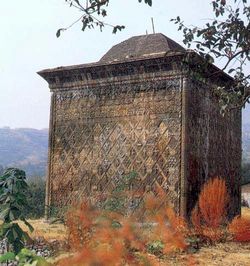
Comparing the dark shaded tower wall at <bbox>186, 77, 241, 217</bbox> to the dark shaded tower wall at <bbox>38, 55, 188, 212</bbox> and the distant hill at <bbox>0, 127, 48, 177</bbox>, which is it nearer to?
the dark shaded tower wall at <bbox>38, 55, 188, 212</bbox>

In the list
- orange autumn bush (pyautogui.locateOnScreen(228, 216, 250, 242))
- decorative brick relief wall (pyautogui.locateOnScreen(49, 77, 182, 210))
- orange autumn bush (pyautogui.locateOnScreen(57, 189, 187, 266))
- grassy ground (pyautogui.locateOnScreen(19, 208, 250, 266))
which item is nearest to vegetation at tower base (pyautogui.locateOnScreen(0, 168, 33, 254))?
orange autumn bush (pyautogui.locateOnScreen(57, 189, 187, 266))

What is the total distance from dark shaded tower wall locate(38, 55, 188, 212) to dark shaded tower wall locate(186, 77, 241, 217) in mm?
383

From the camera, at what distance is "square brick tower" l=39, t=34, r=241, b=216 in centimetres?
1188

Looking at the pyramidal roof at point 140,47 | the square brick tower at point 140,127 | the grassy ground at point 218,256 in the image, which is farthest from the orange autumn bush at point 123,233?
the pyramidal roof at point 140,47

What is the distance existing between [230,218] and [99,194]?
4.22m

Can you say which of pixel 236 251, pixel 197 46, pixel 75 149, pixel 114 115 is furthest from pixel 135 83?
pixel 197 46

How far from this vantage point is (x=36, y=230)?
483 inches

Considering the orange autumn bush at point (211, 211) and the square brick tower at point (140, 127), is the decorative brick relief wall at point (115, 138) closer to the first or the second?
the square brick tower at point (140, 127)

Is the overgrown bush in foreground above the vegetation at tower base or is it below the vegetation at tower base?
below

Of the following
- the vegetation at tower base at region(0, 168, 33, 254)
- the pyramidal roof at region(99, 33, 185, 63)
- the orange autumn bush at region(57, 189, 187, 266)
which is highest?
the pyramidal roof at region(99, 33, 185, 63)

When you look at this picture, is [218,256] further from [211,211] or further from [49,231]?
[49,231]

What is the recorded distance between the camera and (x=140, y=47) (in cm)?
1384

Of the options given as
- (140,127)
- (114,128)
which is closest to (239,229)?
(140,127)

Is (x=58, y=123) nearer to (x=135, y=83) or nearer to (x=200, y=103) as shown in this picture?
(x=135, y=83)
